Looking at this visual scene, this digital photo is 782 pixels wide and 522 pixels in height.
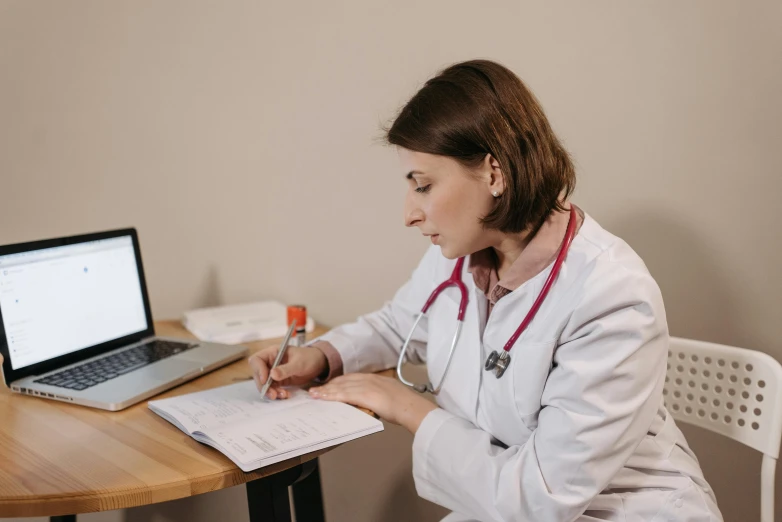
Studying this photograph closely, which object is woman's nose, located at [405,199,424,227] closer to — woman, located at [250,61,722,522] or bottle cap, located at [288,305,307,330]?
woman, located at [250,61,722,522]

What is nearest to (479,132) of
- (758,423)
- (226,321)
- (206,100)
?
(758,423)

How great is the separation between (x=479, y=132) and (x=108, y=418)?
804mm

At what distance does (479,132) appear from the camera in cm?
110

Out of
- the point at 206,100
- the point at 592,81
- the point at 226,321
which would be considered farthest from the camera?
the point at 206,100

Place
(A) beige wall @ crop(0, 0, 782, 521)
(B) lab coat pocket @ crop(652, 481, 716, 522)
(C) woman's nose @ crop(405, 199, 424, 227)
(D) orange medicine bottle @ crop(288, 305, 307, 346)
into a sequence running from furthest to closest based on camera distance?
(D) orange medicine bottle @ crop(288, 305, 307, 346), (A) beige wall @ crop(0, 0, 782, 521), (C) woman's nose @ crop(405, 199, 424, 227), (B) lab coat pocket @ crop(652, 481, 716, 522)

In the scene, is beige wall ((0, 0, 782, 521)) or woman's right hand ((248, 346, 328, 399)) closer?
woman's right hand ((248, 346, 328, 399))

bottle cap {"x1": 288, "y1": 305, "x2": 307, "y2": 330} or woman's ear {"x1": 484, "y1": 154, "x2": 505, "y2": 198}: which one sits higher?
woman's ear {"x1": 484, "y1": 154, "x2": 505, "y2": 198}

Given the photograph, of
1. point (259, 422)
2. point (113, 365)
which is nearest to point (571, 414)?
point (259, 422)

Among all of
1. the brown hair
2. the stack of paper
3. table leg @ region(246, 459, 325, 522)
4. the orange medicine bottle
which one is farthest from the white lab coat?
the stack of paper

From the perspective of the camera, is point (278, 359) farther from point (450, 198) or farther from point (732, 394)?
point (732, 394)

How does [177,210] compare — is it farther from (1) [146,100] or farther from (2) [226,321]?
(2) [226,321]

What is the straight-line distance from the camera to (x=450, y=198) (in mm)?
1147

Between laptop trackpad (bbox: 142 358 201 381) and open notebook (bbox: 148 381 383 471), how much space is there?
12cm

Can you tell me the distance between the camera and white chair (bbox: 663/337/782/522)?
120cm
